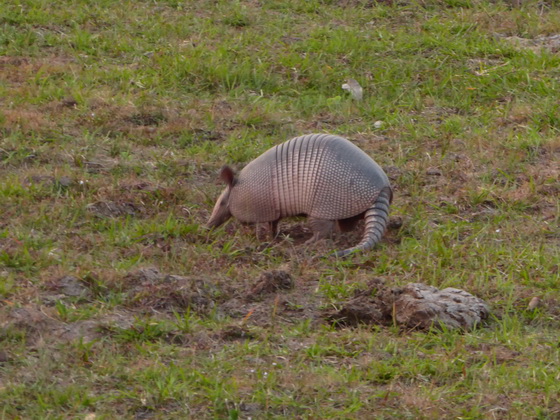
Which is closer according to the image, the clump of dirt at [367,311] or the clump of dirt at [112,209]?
the clump of dirt at [367,311]

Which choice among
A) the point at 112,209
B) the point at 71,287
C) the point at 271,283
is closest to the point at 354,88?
the point at 112,209

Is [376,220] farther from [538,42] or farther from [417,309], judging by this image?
[538,42]

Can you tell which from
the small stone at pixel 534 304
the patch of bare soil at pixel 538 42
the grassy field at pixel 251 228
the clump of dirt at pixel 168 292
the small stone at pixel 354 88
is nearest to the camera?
the grassy field at pixel 251 228

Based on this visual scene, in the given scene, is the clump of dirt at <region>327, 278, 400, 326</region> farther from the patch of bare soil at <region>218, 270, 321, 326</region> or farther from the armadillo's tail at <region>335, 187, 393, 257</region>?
the armadillo's tail at <region>335, 187, 393, 257</region>

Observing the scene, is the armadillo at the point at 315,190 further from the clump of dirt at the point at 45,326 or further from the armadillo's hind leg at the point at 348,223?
the clump of dirt at the point at 45,326

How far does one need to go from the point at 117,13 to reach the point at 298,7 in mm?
1653

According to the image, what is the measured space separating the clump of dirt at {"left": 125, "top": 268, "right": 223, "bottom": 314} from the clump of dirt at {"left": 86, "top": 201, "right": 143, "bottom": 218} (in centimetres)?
94

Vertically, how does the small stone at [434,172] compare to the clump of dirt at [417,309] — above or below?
below

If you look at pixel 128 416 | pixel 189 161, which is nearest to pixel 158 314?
pixel 128 416

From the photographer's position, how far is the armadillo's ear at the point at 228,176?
613 centimetres

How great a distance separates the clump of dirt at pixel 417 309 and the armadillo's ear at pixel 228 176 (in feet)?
4.86

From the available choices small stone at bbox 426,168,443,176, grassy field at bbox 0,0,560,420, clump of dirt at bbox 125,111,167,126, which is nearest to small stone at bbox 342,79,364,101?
grassy field at bbox 0,0,560,420

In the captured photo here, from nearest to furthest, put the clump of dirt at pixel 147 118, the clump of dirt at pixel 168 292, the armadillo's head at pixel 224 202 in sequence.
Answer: the clump of dirt at pixel 168 292 < the armadillo's head at pixel 224 202 < the clump of dirt at pixel 147 118

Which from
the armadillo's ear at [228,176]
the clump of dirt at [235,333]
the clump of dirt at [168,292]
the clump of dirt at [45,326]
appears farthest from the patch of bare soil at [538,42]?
the clump of dirt at [45,326]
